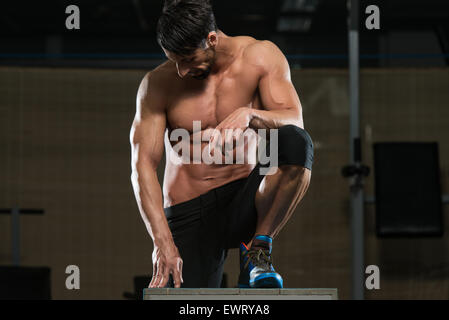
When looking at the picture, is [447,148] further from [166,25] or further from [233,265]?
[166,25]

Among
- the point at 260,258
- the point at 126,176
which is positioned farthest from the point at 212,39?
the point at 126,176

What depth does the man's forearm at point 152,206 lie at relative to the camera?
1.57 m

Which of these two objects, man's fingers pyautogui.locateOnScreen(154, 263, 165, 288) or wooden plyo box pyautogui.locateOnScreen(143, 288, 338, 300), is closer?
wooden plyo box pyautogui.locateOnScreen(143, 288, 338, 300)

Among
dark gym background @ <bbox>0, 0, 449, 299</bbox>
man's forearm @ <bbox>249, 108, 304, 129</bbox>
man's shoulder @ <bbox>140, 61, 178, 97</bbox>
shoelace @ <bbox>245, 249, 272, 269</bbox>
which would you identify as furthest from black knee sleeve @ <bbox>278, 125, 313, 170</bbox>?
dark gym background @ <bbox>0, 0, 449, 299</bbox>

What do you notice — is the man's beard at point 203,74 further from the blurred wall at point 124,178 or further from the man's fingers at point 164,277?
the blurred wall at point 124,178

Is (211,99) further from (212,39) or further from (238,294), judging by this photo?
(238,294)

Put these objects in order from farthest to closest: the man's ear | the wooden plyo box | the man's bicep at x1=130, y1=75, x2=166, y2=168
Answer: the man's bicep at x1=130, y1=75, x2=166, y2=168 < the man's ear < the wooden plyo box

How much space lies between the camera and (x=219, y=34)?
5.39 feet

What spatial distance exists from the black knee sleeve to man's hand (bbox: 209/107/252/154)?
0.47 ft

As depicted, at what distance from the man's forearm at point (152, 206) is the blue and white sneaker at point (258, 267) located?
21 centimetres

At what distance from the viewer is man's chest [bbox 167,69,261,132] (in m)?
1.65

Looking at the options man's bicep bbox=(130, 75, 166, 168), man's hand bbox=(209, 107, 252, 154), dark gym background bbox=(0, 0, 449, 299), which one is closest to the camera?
man's hand bbox=(209, 107, 252, 154)

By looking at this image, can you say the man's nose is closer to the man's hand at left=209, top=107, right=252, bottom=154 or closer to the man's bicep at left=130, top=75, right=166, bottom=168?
the man's bicep at left=130, top=75, right=166, bottom=168
